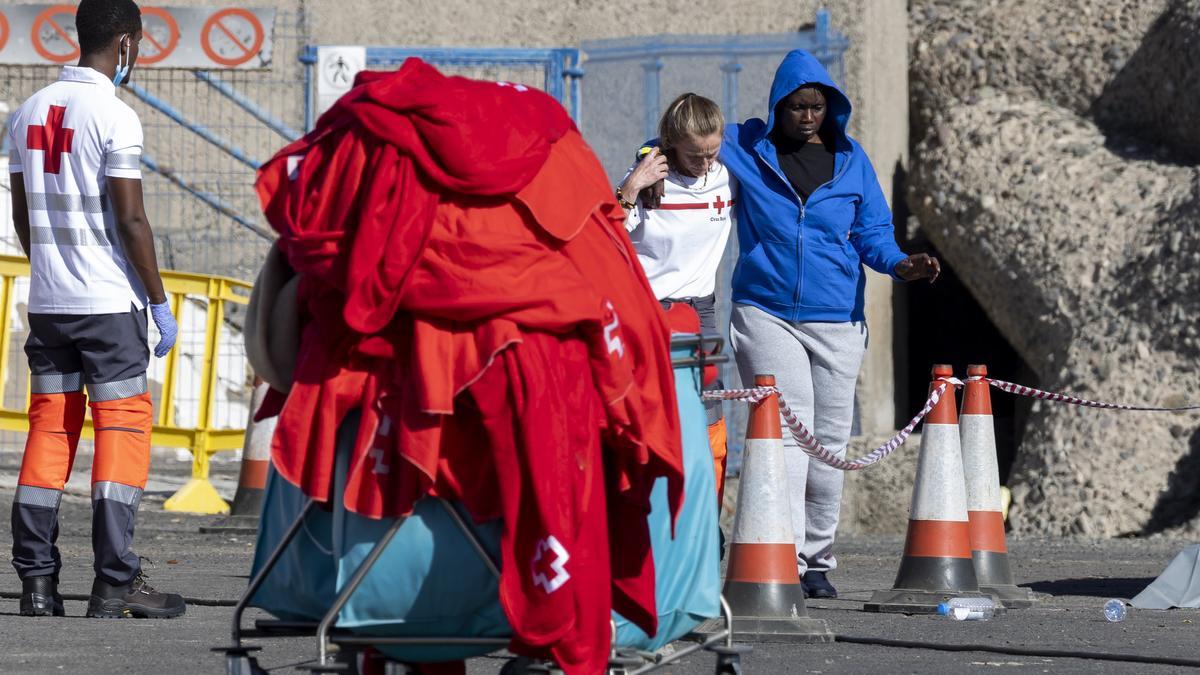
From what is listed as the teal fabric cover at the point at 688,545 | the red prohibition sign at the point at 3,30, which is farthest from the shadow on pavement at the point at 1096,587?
the red prohibition sign at the point at 3,30

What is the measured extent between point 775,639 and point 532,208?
283 cm

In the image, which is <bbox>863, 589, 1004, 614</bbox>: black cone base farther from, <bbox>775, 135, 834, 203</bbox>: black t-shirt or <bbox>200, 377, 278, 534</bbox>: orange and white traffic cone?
<bbox>200, 377, 278, 534</bbox>: orange and white traffic cone

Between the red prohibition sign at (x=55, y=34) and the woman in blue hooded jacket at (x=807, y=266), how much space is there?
7313mm

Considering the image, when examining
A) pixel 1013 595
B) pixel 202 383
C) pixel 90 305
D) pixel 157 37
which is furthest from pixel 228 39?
pixel 1013 595

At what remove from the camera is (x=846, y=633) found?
6.10 metres

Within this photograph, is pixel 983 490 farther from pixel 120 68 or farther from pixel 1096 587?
pixel 120 68

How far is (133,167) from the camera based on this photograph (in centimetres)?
600

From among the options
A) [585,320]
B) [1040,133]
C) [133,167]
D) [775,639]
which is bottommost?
[775,639]

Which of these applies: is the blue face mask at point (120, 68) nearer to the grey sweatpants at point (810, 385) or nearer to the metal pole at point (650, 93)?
the grey sweatpants at point (810, 385)

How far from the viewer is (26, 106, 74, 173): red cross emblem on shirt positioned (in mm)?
5957

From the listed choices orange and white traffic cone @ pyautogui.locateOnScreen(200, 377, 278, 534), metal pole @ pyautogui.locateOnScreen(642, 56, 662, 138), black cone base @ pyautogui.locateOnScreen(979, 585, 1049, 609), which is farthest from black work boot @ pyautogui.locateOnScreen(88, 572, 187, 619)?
metal pole @ pyautogui.locateOnScreen(642, 56, 662, 138)

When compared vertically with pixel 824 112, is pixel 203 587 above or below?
below

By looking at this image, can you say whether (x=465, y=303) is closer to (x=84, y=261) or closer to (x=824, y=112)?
(x=84, y=261)

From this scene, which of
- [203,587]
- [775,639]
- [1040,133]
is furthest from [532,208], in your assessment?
[1040,133]
